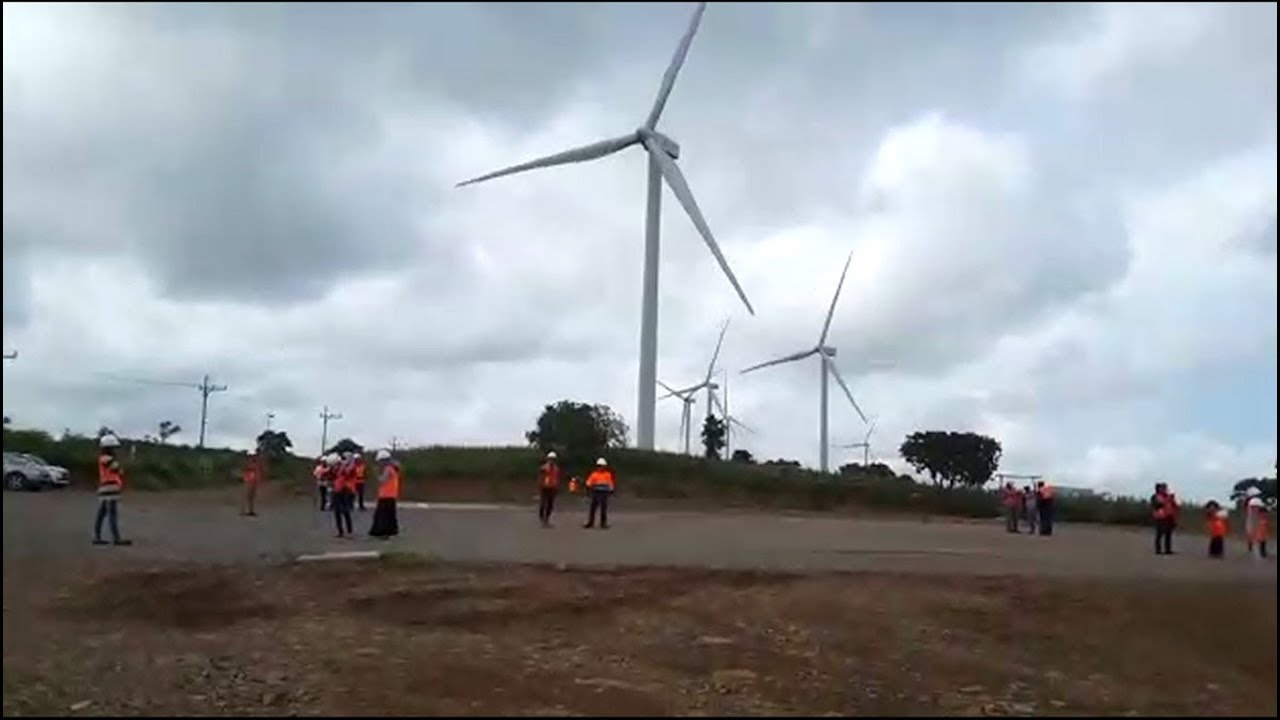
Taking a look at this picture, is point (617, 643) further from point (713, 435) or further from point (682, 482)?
point (713, 435)

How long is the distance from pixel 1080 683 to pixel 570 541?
18318mm

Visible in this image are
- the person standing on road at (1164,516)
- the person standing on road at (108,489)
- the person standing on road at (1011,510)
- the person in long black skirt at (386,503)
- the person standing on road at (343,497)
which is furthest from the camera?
the person standing on road at (1011,510)

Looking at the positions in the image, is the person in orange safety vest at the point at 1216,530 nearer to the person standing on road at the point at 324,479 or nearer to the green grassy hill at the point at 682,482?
the person standing on road at the point at 324,479

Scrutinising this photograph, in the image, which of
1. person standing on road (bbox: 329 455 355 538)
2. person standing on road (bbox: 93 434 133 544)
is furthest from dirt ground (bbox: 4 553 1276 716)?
person standing on road (bbox: 329 455 355 538)

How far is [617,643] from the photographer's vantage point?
12172 mm

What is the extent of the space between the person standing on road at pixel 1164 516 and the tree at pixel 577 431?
57.8 metres

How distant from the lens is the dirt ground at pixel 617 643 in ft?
17.9

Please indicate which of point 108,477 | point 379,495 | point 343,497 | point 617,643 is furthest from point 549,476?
point 617,643

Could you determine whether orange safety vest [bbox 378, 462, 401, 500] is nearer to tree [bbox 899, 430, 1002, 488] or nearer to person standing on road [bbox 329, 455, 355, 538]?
person standing on road [bbox 329, 455, 355, 538]

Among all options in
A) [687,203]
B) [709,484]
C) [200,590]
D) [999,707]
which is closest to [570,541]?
[200,590]

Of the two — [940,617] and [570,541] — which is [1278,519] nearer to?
[940,617]

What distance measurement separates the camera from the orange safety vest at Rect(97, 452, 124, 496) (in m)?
17.9

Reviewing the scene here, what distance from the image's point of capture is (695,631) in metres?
12.6

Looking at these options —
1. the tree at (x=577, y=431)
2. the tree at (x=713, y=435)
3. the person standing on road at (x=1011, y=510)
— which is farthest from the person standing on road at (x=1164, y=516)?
the tree at (x=713, y=435)
